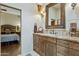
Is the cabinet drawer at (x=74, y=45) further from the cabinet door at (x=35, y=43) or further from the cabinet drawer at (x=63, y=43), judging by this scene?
the cabinet door at (x=35, y=43)

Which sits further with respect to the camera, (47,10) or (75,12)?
(47,10)

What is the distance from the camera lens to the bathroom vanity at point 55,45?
59.8 inches

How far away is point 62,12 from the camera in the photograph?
1658 millimetres

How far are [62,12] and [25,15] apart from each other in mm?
500

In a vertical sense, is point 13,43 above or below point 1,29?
below

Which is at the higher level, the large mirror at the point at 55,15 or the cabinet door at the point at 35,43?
the large mirror at the point at 55,15

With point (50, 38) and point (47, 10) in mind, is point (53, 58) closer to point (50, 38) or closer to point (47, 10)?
point (50, 38)

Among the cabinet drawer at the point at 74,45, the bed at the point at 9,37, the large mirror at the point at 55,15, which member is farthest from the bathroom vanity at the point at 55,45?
the bed at the point at 9,37

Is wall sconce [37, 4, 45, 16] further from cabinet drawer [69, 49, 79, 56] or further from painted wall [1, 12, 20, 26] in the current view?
cabinet drawer [69, 49, 79, 56]

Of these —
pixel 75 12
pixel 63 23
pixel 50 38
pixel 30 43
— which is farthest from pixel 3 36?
pixel 75 12

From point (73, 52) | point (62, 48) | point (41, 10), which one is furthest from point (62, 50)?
point (41, 10)

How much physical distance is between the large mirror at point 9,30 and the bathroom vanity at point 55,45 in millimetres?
251

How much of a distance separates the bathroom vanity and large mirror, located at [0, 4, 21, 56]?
0.82 feet

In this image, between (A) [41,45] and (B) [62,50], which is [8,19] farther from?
(B) [62,50]
